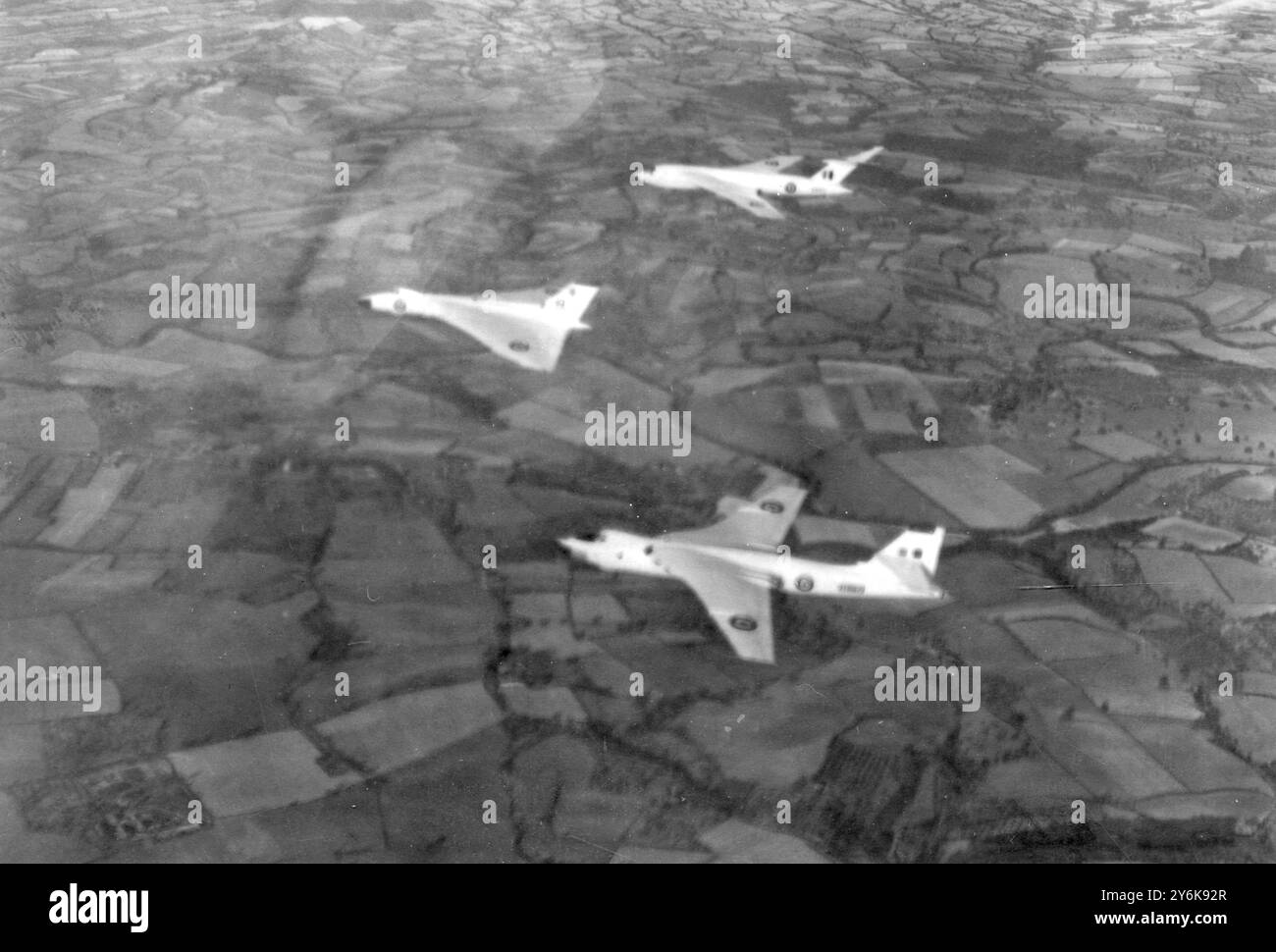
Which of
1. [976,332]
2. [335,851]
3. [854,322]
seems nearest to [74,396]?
[335,851]

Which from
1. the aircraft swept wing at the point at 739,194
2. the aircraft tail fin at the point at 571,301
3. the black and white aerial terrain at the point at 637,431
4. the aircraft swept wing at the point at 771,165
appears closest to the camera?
the black and white aerial terrain at the point at 637,431

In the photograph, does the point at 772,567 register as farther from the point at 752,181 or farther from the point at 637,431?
the point at 752,181

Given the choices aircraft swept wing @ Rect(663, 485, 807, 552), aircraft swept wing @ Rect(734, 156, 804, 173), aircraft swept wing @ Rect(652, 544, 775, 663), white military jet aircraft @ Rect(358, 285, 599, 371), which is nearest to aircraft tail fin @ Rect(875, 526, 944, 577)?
aircraft swept wing @ Rect(663, 485, 807, 552)

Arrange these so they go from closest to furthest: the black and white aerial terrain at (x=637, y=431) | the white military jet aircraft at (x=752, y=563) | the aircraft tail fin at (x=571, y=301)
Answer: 1. the black and white aerial terrain at (x=637, y=431)
2. the white military jet aircraft at (x=752, y=563)
3. the aircraft tail fin at (x=571, y=301)

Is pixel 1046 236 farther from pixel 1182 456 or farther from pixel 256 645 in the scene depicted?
pixel 256 645

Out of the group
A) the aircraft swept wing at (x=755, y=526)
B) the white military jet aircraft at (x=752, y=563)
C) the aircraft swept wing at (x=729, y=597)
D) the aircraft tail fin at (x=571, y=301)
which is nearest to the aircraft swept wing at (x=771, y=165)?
the aircraft tail fin at (x=571, y=301)

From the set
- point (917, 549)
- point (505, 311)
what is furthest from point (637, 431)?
point (917, 549)

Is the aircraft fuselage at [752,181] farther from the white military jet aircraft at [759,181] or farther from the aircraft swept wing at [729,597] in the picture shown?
the aircraft swept wing at [729,597]
